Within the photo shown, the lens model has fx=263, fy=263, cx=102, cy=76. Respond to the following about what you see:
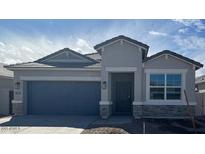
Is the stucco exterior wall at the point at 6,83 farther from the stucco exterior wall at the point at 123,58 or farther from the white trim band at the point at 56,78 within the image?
the stucco exterior wall at the point at 123,58

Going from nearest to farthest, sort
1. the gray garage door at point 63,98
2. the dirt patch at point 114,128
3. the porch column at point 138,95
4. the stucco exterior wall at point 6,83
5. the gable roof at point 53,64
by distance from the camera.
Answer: the dirt patch at point 114,128, the porch column at point 138,95, the gable roof at point 53,64, the gray garage door at point 63,98, the stucco exterior wall at point 6,83

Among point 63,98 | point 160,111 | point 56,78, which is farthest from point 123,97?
point 56,78

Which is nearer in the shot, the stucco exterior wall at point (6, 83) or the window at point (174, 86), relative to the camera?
the window at point (174, 86)

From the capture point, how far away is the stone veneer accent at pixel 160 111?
16188mm

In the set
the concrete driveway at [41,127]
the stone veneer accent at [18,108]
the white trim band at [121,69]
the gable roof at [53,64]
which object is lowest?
the concrete driveway at [41,127]

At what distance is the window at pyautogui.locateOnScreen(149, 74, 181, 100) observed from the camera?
16312 millimetres

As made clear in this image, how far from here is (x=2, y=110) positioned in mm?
19828

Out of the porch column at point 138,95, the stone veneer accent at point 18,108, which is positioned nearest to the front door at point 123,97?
the porch column at point 138,95

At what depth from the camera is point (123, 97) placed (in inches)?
724

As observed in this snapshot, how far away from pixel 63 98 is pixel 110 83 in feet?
12.0

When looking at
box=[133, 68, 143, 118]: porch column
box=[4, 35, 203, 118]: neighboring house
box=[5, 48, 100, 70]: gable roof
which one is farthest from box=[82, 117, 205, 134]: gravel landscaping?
box=[5, 48, 100, 70]: gable roof

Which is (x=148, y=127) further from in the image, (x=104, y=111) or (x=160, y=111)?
(x=104, y=111)

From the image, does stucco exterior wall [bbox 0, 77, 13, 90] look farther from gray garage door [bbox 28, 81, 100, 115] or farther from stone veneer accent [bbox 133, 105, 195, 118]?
stone veneer accent [bbox 133, 105, 195, 118]
